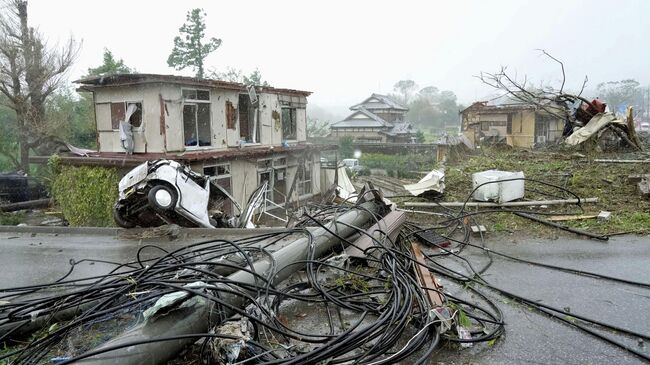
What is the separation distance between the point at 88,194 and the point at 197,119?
4.60 meters

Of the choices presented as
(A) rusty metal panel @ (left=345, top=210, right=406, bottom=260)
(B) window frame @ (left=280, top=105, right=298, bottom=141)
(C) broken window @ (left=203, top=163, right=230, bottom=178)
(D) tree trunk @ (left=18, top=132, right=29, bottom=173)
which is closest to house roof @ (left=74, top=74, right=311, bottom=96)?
(C) broken window @ (left=203, top=163, right=230, bottom=178)

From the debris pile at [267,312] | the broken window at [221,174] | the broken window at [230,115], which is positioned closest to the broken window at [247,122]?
the broken window at [230,115]

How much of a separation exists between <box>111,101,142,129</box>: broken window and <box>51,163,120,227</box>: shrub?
171 centimetres

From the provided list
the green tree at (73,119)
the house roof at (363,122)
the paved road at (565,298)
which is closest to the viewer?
the paved road at (565,298)

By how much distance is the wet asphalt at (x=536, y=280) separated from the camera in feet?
10.0

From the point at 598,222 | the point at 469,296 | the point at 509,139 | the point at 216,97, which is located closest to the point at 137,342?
the point at 469,296

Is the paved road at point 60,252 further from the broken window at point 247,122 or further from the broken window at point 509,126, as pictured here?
the broken window at point 509,126

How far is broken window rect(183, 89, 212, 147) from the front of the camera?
47.5 feet

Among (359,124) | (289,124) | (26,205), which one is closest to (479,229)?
(289,124)

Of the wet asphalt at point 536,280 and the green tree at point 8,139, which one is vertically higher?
the green tree at point 8,139

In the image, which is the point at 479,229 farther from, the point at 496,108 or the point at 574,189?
the point at 496,108

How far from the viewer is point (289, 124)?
65.6 ft

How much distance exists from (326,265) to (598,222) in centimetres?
510

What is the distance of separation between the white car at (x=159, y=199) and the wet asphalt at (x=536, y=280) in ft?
2.46
